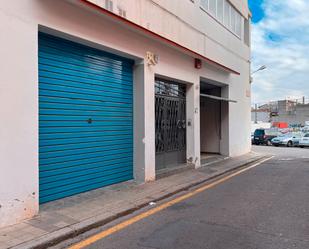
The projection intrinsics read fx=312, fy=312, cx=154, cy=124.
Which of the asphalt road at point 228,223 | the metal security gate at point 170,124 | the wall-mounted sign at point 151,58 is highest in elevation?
the wall-mounted sign at point 151,58

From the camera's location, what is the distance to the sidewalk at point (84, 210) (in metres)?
4.43

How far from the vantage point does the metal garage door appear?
6.05m

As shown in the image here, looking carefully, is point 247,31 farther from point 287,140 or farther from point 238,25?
point 287,140

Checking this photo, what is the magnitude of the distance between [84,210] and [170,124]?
525 cm

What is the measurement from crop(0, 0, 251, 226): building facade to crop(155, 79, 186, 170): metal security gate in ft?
0.11

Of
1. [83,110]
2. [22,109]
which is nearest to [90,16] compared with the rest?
[83,110]

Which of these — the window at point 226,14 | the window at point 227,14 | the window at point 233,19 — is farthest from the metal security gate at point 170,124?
the window at point 233,19

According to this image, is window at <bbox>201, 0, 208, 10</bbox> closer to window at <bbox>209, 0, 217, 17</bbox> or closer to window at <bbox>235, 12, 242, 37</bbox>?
window at <bbox>209, 0, 217, 17</bbox>

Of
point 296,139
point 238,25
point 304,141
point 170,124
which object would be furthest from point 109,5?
point 296,139

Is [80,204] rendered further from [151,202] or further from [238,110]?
[238,110]

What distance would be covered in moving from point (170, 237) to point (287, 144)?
88.8ft

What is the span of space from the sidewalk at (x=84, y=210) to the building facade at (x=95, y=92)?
0.27 metres

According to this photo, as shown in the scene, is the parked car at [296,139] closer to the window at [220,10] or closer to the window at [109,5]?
the window at [220,10]

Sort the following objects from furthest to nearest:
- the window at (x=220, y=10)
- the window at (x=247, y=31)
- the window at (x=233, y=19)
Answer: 1. the window at (x=247, y=31)
2. the window at (x=233, y=19)
3. the window at (x=220, y=10)
